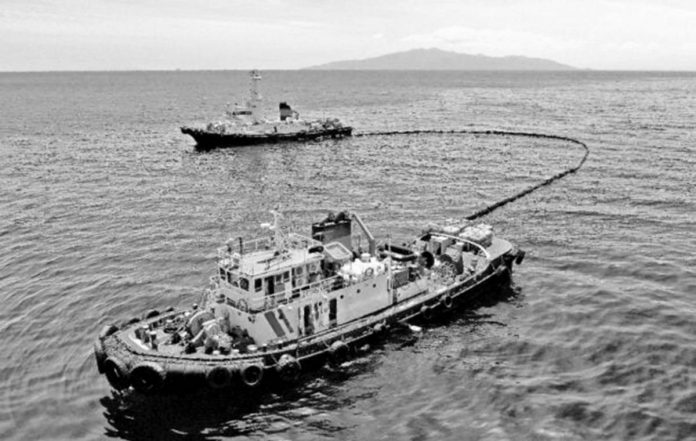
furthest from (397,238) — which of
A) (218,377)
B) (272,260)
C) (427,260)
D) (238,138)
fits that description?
(238,138)

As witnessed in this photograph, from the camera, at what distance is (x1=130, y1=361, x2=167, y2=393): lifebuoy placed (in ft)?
76.4

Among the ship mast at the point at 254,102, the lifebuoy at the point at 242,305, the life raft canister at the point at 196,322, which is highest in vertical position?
the ship mast at the point at 254,102

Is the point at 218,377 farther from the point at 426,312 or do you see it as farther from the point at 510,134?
the point at 510,134

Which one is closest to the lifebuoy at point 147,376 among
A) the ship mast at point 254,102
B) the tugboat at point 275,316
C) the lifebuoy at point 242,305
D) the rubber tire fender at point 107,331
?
the tugboat at point 275,316

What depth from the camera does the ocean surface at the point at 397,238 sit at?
922 inches

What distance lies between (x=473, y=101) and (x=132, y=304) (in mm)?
150639

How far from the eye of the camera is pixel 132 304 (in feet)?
111

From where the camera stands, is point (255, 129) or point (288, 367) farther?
point (255, 129)

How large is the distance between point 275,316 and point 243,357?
2.35m

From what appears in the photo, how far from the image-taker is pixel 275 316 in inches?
1024

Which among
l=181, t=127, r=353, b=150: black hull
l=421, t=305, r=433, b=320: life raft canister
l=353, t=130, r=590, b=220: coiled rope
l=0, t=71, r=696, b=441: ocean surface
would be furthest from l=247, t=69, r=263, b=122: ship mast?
l=421, t=305, r=433, b=320: life raft canister

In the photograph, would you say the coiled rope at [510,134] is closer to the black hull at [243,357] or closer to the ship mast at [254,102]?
the ship mast at [254,102]

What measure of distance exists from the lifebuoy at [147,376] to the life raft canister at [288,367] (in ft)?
15.6

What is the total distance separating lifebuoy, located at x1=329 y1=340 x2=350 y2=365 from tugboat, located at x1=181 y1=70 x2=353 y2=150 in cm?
6830
